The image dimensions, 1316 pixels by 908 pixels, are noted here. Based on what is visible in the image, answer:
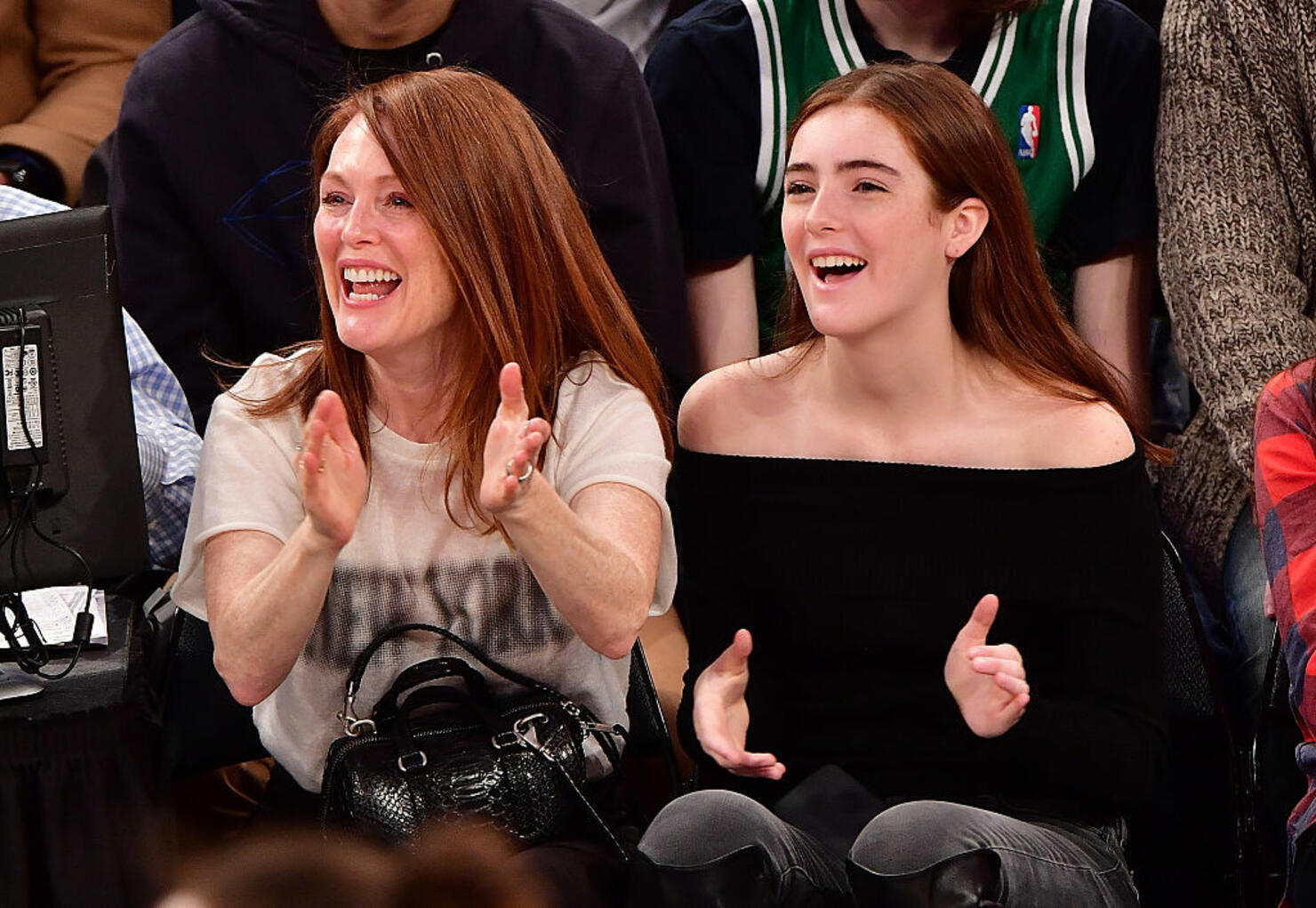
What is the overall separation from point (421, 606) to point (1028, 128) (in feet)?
4.04

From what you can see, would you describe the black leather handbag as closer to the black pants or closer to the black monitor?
the black pants

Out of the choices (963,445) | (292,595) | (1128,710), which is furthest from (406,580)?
(1128,710)

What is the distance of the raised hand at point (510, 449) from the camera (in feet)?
5.38

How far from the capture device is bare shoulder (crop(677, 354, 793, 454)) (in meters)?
2.08

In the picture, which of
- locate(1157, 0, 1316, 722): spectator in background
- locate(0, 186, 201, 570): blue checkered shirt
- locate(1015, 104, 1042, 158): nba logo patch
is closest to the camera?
locate(0, 186, 201, 570): blue checkered shirt

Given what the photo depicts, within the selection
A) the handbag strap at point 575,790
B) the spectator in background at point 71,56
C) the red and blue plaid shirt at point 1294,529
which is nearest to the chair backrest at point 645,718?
the handbag strap at point 575,790

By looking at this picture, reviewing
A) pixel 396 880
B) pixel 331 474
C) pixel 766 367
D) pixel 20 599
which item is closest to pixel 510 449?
pixel 331 474

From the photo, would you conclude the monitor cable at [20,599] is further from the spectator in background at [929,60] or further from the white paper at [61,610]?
the spectator in background at [929,60]

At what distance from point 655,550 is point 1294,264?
3.99 feet

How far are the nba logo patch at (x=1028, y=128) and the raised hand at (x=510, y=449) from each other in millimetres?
1217

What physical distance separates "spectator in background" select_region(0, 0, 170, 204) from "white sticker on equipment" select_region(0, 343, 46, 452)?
131 centimetres

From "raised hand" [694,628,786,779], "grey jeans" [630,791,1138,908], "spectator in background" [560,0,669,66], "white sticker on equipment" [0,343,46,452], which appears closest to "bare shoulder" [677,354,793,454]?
"raised hand" [694,628,786,779]

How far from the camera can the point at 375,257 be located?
1882 mm

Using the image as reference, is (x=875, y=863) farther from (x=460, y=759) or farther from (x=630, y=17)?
(x=630, y=17)
